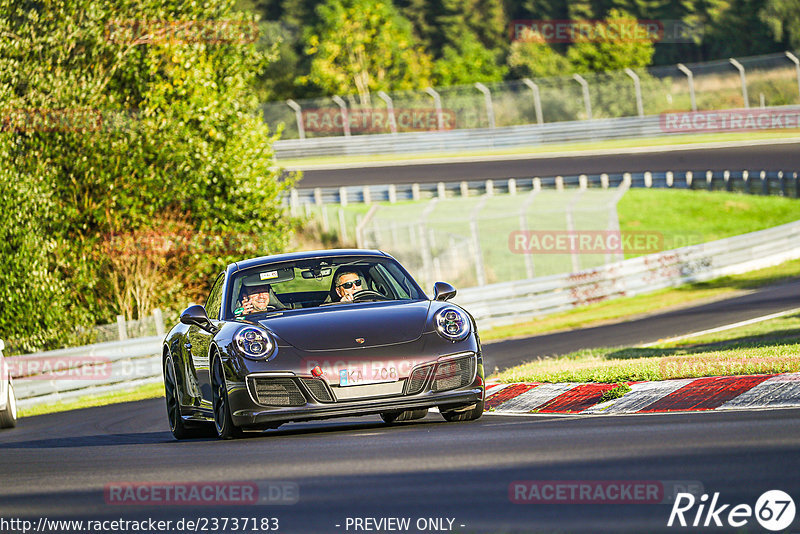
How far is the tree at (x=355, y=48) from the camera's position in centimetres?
7038

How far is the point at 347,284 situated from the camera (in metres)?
10.0

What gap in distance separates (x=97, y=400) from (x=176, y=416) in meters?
9.40

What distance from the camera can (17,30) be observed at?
24703mm

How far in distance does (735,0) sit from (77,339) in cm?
6509

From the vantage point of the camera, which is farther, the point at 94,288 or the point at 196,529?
the point at 94,288

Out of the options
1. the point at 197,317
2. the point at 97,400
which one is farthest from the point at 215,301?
the point at 97,400

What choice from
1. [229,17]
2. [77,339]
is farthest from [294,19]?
[77,339]

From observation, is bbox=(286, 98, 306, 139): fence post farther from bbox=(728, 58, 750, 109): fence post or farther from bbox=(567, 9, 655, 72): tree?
bbox=(567, 9, 655, 72): tree

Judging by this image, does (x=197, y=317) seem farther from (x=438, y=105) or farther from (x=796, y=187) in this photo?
(x=438, y=105)

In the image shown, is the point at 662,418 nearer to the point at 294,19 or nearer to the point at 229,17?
the point at 229,17

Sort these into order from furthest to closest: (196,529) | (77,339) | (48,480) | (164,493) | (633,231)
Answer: (633,231) < (77,339) < (48,480) < (164,493) < (196,529)

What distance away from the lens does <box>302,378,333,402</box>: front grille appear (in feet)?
27.8

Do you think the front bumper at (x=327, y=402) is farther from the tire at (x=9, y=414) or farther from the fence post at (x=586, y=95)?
the fence post at (x=586, y=95)

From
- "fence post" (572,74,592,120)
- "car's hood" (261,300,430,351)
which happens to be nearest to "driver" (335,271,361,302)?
"car's hood" (261,300,430,351)
